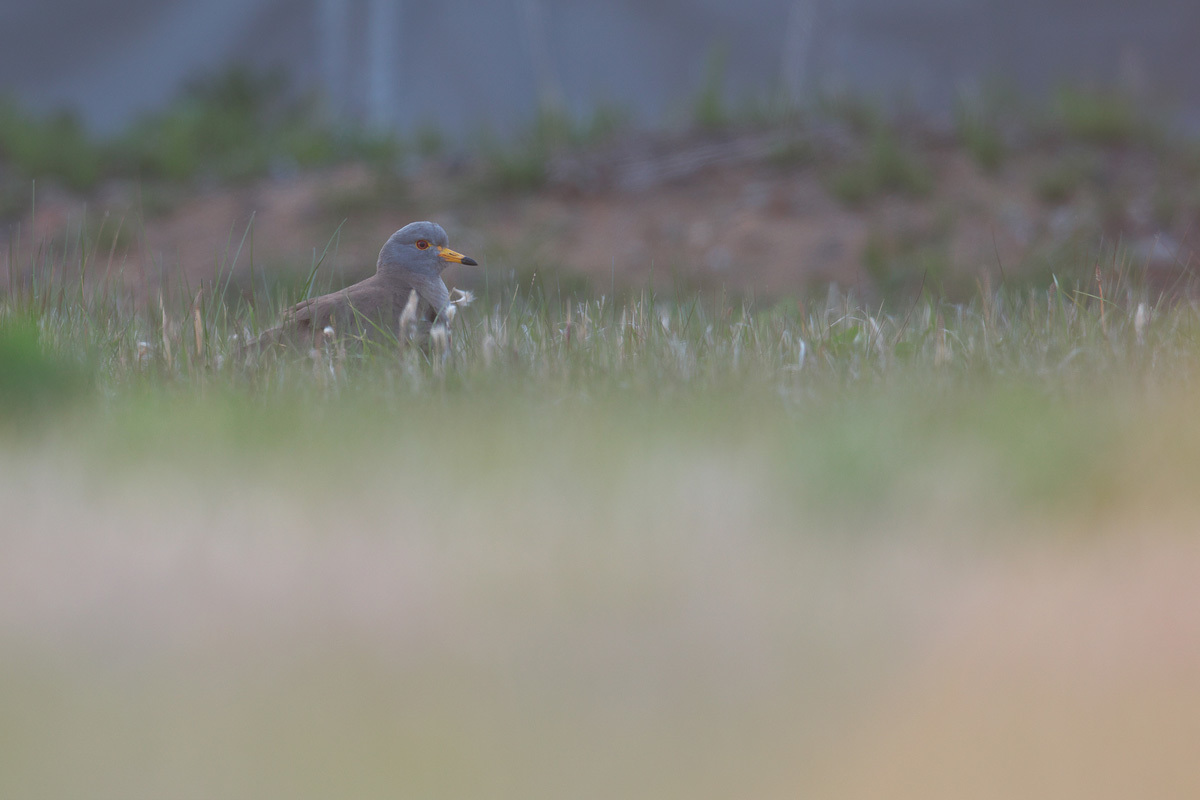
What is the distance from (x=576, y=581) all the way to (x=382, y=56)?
1184cm

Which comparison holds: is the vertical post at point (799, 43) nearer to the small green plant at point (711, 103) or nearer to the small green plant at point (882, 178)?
the small green plant at point (711, 103)

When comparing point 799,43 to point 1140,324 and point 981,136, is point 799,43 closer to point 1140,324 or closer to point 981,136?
point 981,136

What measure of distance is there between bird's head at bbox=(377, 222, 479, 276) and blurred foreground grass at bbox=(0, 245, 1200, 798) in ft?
5.85

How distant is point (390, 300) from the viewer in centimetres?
402

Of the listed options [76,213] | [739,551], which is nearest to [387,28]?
[76,213]

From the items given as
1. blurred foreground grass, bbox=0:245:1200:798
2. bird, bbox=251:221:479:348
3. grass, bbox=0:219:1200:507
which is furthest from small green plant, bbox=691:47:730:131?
blurred foreground grass, bbox=0:245:1200:798

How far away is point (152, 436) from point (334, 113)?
11.2 metres

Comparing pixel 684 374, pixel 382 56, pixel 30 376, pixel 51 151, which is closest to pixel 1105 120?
pixel 382 56

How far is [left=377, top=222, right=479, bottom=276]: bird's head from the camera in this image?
4355 mm

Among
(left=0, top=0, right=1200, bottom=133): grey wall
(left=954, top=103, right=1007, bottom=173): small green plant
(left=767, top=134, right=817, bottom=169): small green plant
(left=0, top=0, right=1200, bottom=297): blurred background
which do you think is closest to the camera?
(left=0, top=0, right=1200, bottom=297): blurred background

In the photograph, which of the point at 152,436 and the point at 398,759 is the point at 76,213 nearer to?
the point at 152,436

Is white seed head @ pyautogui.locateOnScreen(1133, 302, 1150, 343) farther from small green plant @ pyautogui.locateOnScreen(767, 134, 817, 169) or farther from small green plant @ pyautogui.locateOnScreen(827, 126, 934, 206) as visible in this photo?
small green plant @ pyautogui.locateOnScreen(767, 134, 817, 169)

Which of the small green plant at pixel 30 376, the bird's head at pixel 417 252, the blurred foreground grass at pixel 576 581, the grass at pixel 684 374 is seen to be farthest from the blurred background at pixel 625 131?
the blurred foreground grass at pixel 576 581

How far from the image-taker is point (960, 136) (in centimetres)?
1039
